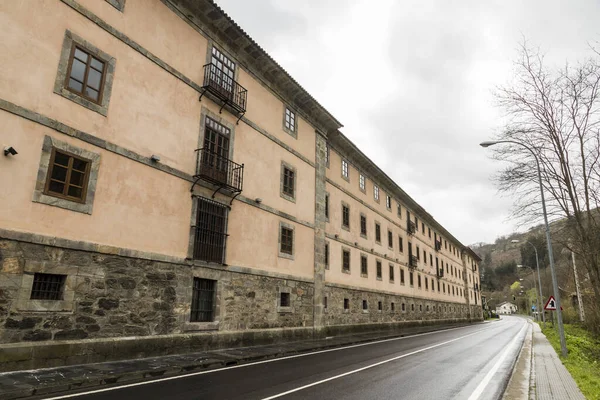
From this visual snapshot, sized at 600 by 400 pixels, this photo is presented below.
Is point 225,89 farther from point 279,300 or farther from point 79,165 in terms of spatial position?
point 279,300

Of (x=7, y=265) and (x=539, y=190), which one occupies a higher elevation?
(x=539, y=190)

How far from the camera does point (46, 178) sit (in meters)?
9.41

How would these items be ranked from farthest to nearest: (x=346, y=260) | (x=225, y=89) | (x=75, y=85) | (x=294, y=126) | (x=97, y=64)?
(x=346, y=260) → (x=294, y=126) → (x=225, y=89) → (x=97, y=64) → (x=75, y=85)

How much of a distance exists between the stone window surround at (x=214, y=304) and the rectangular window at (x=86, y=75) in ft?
21.9

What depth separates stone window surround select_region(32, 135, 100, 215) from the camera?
30.4 ft

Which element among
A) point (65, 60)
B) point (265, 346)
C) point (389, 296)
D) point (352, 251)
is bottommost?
point (265, 346)

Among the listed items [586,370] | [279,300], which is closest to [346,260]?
[279,300]

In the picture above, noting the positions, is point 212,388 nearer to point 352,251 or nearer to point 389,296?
point 352,251

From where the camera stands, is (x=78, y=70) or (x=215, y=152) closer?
(x=78, y=70)

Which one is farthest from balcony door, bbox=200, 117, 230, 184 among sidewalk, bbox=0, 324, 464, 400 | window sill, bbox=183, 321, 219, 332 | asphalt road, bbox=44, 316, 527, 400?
asphalt road, bbox=44, 316, 527, 400

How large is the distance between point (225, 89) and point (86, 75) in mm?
5968

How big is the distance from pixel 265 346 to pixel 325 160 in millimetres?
12483

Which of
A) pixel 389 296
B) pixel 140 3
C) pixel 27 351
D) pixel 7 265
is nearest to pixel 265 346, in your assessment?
pixel 27 351

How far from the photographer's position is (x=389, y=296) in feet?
101
